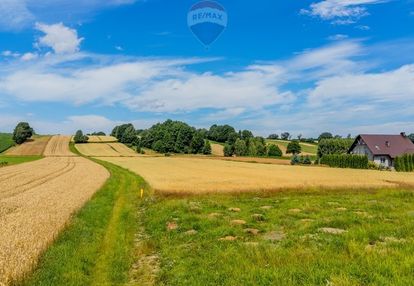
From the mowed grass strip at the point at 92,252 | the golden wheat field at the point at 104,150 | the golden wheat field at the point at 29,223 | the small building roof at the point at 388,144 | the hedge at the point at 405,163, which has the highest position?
the small building roof at the point at 388,144

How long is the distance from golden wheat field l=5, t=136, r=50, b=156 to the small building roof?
95.2 metres

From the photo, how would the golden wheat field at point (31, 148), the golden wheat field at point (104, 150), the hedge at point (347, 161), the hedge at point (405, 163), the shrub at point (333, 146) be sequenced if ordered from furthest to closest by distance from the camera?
1. the shrub at point (333, 146)
2. the golden wheat field at point (104, 150)
3. the golden wheat field at point (31, 148)
4. the hedge at point (347, 161)
5. the hedge at point (405, 163)

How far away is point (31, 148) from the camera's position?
482ft

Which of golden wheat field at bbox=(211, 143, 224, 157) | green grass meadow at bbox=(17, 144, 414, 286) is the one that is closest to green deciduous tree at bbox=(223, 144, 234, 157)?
golden wheat field at bbox=(211, 143, 224, 157)

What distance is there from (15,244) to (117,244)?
367 cm

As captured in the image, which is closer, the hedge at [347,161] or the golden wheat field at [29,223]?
the golden wheat field at [29,223]

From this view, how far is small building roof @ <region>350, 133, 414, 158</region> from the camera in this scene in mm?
104562

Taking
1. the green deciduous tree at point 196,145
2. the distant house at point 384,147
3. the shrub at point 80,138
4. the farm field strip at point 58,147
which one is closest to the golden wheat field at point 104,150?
the farm field strip at point 58,147

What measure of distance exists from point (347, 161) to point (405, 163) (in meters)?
13.2

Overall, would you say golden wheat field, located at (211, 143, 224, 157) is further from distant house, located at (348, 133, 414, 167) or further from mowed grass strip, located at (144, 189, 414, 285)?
mowed grass strip, located at (144, 189, 414, 285)

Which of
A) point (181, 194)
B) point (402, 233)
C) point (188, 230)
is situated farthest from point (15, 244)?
point (181, 194)

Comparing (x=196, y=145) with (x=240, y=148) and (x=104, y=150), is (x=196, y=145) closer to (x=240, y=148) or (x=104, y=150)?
(x=240, y=148)

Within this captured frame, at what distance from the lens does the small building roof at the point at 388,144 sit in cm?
10456

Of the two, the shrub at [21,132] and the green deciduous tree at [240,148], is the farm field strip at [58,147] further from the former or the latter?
the green deciduous tree at [240,148]
